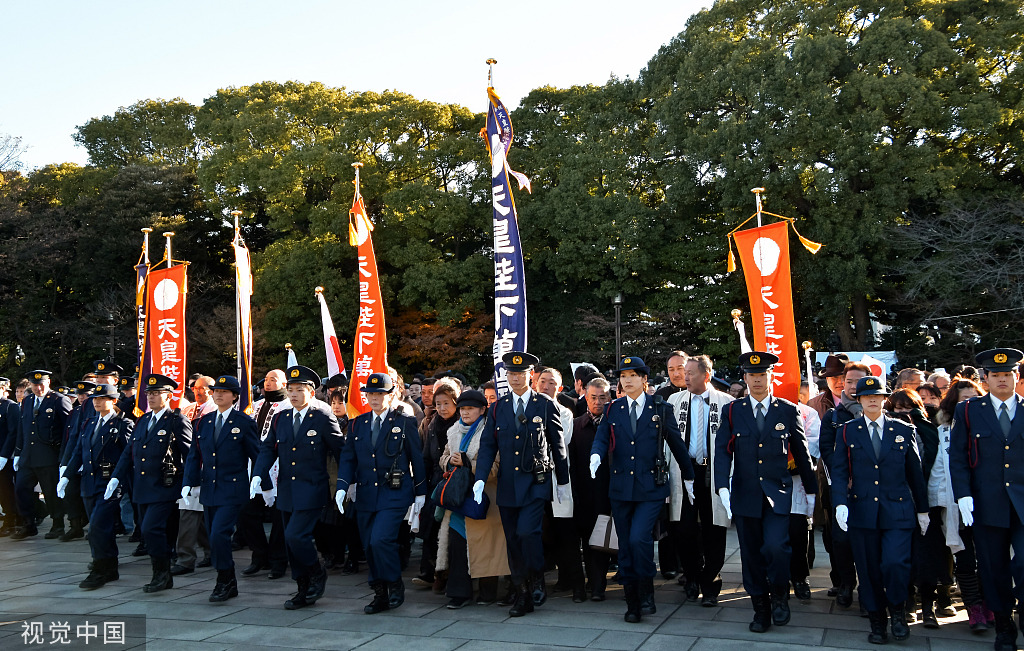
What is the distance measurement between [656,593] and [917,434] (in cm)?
265

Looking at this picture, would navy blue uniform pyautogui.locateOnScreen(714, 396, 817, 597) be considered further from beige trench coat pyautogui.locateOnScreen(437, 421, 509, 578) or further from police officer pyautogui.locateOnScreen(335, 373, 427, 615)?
police officer pyautogui.locateOnScreen(335, 373, 427, 615)

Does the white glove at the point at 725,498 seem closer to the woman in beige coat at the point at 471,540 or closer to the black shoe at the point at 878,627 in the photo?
the black shoe at the point at 878,627

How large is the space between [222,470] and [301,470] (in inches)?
33.3

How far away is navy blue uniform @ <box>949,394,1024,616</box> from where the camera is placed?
5.84m

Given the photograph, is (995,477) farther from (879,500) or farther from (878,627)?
(878,627)

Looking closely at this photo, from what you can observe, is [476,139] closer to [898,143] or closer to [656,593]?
[898,143]

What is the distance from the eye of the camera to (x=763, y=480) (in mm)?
6480

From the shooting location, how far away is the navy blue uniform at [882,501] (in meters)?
6.03

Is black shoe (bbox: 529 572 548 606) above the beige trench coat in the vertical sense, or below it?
below

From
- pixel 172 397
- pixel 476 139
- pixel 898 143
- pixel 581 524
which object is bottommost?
pixel 581 524

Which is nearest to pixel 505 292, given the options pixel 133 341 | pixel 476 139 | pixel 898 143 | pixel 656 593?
pixel 656 593

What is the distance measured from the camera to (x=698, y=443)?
746cm

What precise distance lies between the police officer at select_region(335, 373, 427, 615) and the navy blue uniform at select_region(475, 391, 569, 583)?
0.62m

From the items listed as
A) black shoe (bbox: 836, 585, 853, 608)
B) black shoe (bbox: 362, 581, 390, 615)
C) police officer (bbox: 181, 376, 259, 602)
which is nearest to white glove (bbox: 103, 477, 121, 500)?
police officer (bbox: 181, 376, 259, 602)
